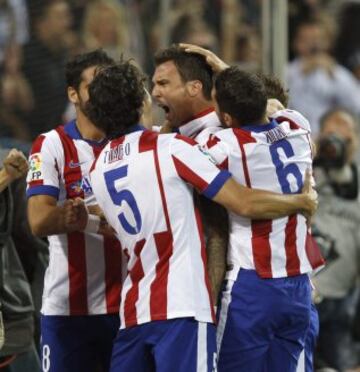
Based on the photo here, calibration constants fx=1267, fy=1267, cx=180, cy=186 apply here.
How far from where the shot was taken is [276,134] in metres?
5.25

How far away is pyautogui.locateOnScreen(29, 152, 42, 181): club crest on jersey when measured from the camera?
5.48 meters

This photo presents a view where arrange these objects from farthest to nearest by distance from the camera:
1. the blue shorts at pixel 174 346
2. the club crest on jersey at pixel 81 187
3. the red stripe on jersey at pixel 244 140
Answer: the club crest on jersey at pixel 81 187, the red stripe on jersey at pixel 244 140, the blue shorts at pixel 174 346

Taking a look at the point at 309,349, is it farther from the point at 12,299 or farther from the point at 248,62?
the point at 248,62

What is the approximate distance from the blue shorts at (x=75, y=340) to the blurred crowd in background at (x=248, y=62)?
2.60 meters

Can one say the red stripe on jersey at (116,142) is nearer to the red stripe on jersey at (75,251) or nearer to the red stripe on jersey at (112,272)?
the red stripe on jersey at (75,251)

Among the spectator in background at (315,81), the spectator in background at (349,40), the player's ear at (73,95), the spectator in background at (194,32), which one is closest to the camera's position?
the player's ear at (73,95)

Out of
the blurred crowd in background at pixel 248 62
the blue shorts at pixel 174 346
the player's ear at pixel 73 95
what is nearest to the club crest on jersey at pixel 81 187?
the player's ear at pixel 73 95

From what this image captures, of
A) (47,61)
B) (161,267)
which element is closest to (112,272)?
(161,267)

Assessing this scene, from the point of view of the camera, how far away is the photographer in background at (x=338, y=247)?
8398 mm

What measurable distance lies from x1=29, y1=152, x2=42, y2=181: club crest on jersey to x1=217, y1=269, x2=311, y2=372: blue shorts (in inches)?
37.6

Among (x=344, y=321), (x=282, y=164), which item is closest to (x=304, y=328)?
(x=282, y=164)

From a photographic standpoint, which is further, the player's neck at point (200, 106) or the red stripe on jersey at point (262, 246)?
the player's neck at point (200, 106)

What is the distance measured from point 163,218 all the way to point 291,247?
60cm

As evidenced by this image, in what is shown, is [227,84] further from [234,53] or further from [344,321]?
[234,53]
